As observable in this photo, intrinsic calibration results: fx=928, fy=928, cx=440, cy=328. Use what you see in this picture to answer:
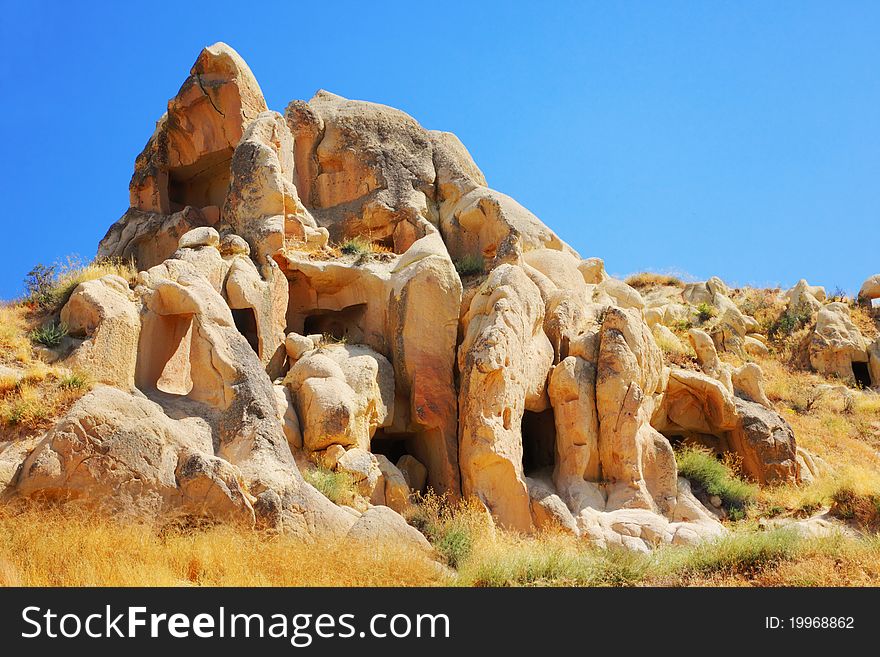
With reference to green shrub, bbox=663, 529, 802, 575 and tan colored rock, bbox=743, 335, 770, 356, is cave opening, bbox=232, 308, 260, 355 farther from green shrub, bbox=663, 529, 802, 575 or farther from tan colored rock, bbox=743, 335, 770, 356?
tan colored rock, bbox=743, 335, 770, 356

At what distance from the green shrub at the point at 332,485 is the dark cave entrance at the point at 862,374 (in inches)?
794

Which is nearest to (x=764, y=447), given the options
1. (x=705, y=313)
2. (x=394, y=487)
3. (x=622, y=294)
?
(x=622, y=294)

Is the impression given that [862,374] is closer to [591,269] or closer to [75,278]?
[591,269]

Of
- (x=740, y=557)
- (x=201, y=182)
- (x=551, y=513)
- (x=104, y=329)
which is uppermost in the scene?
(x=201, y=182)

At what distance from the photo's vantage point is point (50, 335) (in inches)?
537

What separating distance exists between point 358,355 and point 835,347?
1803 centimetres

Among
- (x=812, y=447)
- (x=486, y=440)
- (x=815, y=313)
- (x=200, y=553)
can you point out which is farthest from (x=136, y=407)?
(x=815, y=313)

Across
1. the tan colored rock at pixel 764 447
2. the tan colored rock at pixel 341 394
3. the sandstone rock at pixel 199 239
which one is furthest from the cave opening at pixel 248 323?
the tan colored rock at pixel 764 447

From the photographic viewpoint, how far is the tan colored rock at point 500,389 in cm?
1516

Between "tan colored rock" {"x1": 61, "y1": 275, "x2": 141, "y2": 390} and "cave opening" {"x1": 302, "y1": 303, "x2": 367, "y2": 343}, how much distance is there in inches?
206

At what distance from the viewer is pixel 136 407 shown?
11453 millimetres

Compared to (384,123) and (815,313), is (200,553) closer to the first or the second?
(384,123)

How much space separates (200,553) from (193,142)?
50.3 ft

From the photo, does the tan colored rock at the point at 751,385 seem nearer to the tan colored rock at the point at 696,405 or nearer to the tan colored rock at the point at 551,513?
the tan colored rock at the point at 696,405
